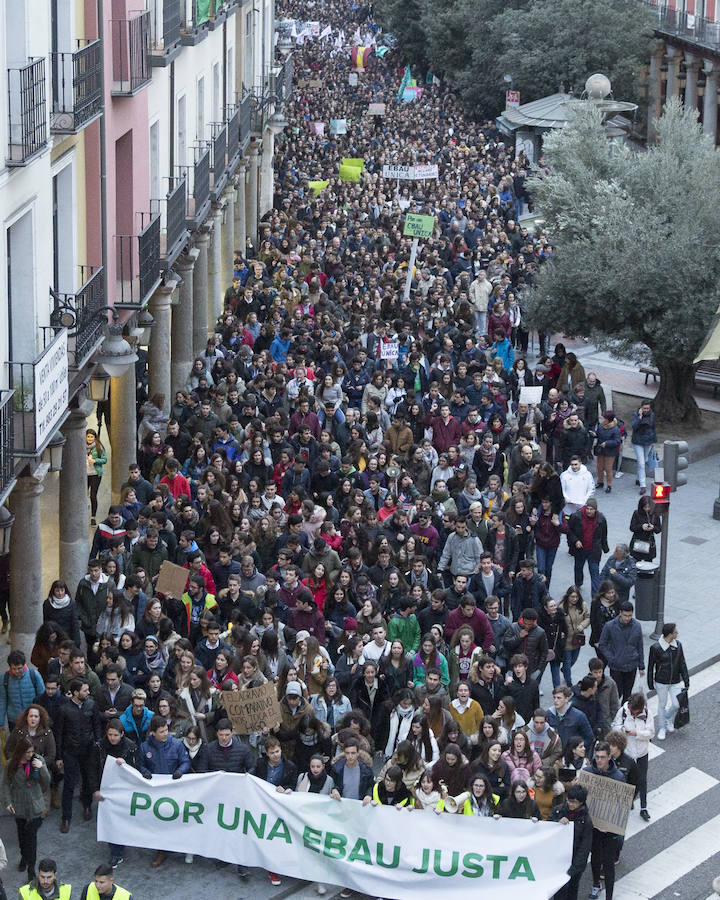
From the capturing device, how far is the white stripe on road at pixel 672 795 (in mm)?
17594

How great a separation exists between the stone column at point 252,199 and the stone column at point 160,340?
16.4 m

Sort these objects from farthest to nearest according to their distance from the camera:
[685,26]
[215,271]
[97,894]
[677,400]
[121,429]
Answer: [685,26]
[215,271]
[677,400]
[121,429]
[97,894]

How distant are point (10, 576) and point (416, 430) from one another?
299 inches

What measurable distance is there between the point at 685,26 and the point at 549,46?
24.1ft

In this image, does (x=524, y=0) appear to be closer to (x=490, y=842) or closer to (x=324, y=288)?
(x=324, y=288)

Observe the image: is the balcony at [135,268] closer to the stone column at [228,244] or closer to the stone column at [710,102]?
the stone column at [228,244]

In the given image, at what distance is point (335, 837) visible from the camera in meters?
15.9

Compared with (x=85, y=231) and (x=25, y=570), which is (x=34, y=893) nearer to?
(x=25, y=570)

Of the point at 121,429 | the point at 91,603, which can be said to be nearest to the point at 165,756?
the point at 91,603

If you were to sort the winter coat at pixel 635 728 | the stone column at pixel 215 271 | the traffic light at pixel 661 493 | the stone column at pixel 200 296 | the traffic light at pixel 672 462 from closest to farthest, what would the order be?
the winter coat at pixel 635 728, the traffic light at pixel 661 493, the traffic light at pixel 672 462, the stone column at pixel 200 296, the stone column at pixel 215 271

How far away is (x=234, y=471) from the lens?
22969 millimetres

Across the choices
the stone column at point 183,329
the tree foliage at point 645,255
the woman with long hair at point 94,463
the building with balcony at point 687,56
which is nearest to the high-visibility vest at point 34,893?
the woman with long hair at point 94,463

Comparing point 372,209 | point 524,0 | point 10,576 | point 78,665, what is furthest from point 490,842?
point 524,0

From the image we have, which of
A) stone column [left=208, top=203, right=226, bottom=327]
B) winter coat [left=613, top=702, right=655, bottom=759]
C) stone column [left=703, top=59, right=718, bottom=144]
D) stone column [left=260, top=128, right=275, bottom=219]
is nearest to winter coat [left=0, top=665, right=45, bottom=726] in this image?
winter coat [left=613, top=702, right=655, bottom=759]
